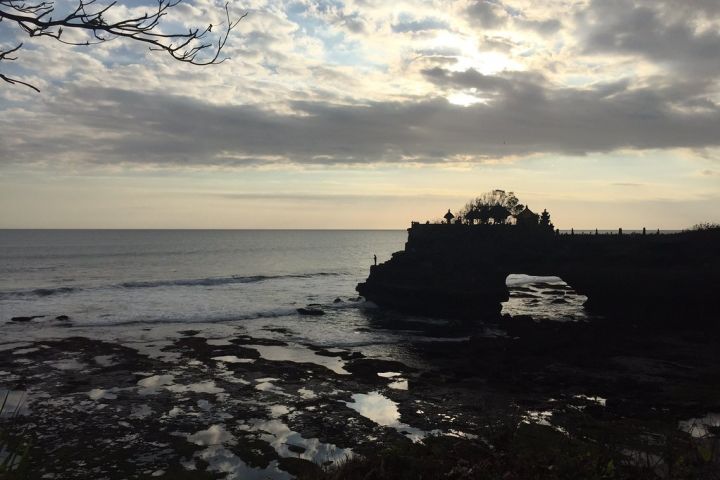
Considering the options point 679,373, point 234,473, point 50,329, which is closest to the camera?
point 234,473

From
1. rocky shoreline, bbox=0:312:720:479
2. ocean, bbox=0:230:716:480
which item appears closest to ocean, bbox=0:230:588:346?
ocean, bbox=0:230:716:480

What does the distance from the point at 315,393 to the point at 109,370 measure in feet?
40.8

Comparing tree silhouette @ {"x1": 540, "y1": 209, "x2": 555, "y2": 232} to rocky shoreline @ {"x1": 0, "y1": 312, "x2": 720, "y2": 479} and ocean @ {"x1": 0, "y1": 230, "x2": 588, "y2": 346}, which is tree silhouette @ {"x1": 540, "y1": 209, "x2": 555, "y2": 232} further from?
rocky shoreline @ {"x1": 0, "y1": 312, "x2": 720, "y2": 479}

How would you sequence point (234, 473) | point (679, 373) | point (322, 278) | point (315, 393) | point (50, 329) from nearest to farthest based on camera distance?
point (234, 473)
point (315, 393)
point (679, 373)
point (50, 329)
point (322, 278)

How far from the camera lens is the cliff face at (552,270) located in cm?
4397

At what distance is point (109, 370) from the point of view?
93.8ft

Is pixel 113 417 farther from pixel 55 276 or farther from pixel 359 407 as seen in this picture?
pixel 55 276

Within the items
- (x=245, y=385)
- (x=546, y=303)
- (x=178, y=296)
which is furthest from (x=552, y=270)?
(x=178, y=296)

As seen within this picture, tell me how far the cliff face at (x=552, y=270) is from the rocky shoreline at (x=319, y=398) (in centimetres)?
628

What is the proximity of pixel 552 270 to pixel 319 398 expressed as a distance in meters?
36.1

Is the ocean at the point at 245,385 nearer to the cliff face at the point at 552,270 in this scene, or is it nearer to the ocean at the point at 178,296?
the ocean at the point at 178,296

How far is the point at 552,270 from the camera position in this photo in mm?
52531

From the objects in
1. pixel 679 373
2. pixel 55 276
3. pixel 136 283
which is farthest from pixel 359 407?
pixel 55 276

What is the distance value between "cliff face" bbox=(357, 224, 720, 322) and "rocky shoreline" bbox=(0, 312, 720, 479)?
6279mm
